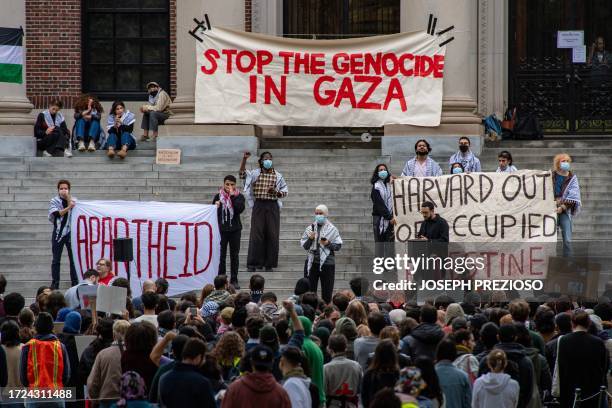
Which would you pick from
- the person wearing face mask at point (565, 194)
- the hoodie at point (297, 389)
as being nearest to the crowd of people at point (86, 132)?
the person wearing face mask at point (565, 194)

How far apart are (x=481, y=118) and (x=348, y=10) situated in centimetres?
407

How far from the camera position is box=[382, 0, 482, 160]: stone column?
86.1 feet

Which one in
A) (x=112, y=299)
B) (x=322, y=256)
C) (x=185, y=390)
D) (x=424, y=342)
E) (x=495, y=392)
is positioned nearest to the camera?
(x=185, y=390)

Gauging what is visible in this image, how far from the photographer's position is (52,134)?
2634 centimetres

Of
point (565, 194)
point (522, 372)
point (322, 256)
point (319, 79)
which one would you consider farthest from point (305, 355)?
point (319, 79)

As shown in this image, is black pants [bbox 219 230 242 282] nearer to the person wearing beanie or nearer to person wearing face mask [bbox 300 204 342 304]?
person wearing face mask [bbox 300 204 342 304]

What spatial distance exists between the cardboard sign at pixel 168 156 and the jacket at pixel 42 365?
13.4 m

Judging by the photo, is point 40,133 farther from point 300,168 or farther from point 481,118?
point 481,118

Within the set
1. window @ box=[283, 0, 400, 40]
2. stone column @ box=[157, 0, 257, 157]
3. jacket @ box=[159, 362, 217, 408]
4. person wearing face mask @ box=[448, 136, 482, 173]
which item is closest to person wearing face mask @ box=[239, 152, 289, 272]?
person wearing face mask @ box=[448, 136, 482, 173]

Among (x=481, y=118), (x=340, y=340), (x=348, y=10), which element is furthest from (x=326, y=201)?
(x=340, y=340)

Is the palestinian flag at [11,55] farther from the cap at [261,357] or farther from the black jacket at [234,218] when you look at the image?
the cap at [261,357]

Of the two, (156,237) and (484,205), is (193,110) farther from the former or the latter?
(484,205)

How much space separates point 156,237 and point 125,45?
11.4m

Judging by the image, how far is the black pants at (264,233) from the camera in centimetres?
2173
